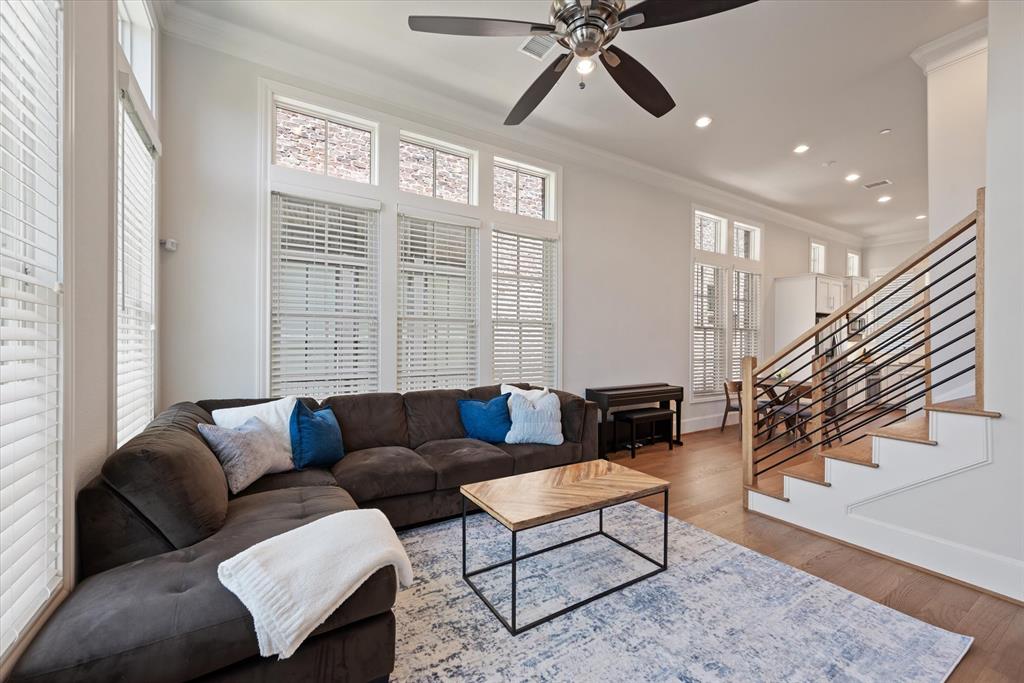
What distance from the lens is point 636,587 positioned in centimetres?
224

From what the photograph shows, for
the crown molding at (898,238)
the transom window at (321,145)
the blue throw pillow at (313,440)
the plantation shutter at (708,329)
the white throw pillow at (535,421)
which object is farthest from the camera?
the crown molding at (898,238)

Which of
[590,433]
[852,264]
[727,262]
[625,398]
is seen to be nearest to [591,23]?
[590,433]

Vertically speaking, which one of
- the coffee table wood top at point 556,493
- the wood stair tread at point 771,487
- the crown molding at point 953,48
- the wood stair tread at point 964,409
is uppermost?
the crown molding at point 953,48

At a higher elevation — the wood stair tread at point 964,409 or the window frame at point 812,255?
the window frame at point 812,255

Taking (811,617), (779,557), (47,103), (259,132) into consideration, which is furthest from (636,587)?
(259,132)

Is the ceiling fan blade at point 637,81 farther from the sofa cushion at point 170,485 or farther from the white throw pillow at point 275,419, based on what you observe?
the white throw pillow at point 275,419

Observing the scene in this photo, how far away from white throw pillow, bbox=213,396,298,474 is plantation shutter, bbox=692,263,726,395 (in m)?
5.28

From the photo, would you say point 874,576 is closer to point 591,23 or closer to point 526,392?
point 526,392

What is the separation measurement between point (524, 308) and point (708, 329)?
10.8 feet

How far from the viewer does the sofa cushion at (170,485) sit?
1.59 metres

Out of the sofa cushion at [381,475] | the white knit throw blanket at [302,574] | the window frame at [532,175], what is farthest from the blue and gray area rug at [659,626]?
the window frame at [532,175]

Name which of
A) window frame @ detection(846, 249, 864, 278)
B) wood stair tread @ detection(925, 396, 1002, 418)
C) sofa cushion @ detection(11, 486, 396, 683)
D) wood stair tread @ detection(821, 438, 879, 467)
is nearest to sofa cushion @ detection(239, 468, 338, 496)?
sofa cushion @ detection(11, 486, 396, 683)

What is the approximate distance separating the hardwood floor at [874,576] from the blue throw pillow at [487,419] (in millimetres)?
1386

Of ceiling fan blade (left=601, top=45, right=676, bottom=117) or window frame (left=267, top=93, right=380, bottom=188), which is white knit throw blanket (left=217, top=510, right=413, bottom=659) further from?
window frame (left=267, top=93, right=380, bottom=188)
